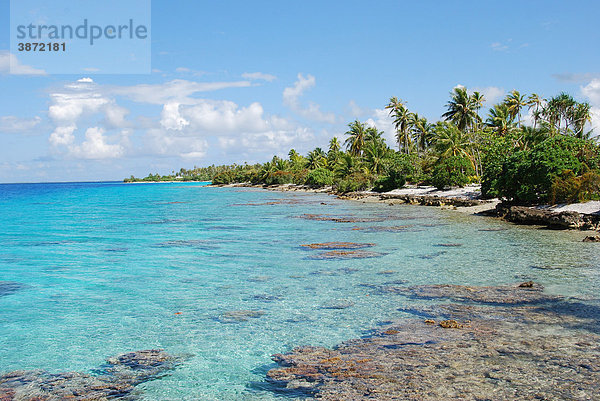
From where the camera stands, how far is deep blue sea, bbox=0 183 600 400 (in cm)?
782

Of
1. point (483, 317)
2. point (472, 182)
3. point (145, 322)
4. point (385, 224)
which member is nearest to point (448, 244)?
point (385, 224)

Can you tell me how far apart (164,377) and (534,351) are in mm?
5886

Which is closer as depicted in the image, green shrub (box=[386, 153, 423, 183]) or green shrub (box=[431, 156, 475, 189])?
green shrub (box=[431, 156, 475, 189])

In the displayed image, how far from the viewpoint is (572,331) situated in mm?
8047

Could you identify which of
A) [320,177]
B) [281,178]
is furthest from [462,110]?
[281,178]

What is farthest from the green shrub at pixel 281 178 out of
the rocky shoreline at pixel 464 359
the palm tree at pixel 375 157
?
the rocky shoreline at pixel 464 359

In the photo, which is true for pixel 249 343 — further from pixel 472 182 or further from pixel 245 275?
pixel 472 182

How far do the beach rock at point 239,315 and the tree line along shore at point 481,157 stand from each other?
24.3 meters

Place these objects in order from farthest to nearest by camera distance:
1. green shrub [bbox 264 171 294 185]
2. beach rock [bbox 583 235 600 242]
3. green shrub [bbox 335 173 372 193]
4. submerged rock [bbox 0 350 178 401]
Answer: green shrub [bbox 264 171 294 185], green shrub [bbox 335 173 372 193], beach rock [bbox 583 235 600 242], submerged rock [bbox 0 350 178 401]

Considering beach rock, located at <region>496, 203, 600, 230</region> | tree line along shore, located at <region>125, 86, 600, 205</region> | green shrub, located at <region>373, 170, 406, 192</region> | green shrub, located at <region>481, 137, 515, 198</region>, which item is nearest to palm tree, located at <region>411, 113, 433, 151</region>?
tree line along shore, located at <region>125, 86, 600, 205</region>

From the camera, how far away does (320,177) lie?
9075 centimetres

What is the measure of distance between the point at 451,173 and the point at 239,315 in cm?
4554

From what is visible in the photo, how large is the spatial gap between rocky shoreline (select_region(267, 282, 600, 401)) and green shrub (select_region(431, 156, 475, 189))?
42.8 meters

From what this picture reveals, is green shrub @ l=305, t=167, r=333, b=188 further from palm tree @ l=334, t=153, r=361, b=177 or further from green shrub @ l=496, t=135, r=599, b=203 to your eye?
green shrub @ l=496, t=135, r=599, b=203
